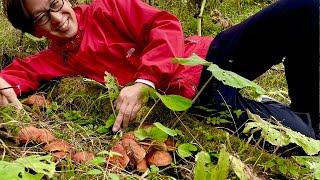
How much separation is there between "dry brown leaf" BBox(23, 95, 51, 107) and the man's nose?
40 centimetres

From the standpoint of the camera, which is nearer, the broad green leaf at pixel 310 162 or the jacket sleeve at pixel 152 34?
the broad green leaf at pixel 310 162

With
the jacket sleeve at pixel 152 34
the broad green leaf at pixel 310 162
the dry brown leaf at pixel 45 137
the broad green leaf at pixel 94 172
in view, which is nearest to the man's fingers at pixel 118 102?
the jacket sleeve at pixel 152 34

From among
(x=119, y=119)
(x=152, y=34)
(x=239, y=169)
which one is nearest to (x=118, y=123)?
(x=119, y=119)

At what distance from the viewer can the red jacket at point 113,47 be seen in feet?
8.48

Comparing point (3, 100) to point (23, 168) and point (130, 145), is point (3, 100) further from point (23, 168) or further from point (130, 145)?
point (23, 168)

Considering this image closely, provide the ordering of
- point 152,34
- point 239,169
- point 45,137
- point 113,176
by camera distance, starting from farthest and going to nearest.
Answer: point 152,34
point 45,137
point 239,169
point 113,176

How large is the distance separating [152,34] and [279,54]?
0.68m

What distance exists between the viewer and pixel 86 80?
2.68 metres

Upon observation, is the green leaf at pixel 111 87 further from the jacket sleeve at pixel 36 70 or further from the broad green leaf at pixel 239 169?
the broad green leaf at pixel 239 169

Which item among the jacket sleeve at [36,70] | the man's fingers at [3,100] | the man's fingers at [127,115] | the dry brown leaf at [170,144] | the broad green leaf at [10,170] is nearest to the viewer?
the broad green leaf at [10,170]

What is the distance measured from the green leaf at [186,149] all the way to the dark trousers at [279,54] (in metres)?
0.34

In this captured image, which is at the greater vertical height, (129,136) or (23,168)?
(23,168)

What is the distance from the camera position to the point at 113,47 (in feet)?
9.00

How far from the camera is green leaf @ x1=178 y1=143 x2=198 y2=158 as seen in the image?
2053 millimetres
